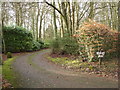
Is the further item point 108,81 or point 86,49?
point 86,49

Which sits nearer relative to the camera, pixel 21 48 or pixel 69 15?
pixel 69 15

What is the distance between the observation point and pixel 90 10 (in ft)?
42.0

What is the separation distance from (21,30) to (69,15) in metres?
5.61

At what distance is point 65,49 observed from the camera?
10867 mm

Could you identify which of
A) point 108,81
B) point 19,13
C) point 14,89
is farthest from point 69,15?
point 14,89

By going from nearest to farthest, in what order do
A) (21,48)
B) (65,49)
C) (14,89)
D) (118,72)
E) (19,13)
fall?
(14,89), (118,72), (65,49), (21,48), (19,13)

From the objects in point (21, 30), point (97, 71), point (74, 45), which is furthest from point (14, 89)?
point (21, 30)

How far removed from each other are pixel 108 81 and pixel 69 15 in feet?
29.3

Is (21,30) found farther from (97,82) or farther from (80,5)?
(97,82)

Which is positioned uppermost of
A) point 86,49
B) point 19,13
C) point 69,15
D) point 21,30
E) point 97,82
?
point 19,13

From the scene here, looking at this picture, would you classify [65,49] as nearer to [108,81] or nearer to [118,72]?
[118,72]

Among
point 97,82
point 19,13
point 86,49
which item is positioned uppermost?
point 19,13

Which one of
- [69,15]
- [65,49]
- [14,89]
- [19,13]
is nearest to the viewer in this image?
[14,89]

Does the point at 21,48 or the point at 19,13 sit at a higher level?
the point at 19,13
